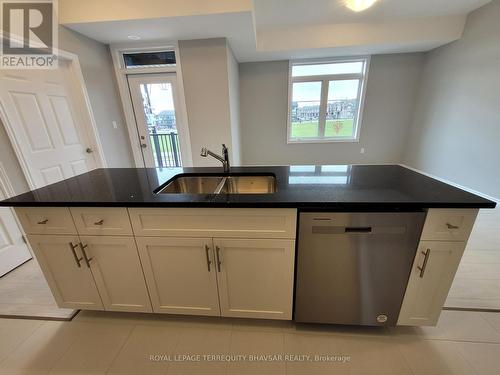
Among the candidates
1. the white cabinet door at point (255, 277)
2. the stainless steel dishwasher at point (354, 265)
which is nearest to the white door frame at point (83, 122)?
the white cabinet door at point (255, 277)

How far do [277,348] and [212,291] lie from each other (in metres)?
0.51

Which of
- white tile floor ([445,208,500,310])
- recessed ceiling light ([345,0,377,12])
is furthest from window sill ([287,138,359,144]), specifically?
white tile floor ([445,208,500,310])

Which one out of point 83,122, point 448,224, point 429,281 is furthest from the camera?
point 83,122

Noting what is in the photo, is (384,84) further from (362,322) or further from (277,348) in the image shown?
(277,348)

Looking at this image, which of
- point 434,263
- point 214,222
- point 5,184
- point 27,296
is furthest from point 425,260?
point 5,184

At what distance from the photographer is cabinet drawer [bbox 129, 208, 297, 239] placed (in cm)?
106

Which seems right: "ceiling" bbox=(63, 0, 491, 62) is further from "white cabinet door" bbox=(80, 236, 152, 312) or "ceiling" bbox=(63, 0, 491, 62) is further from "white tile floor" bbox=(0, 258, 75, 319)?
"white tile floor" bbox=(0, 258, 75, 319)

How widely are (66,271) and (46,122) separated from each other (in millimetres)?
1860

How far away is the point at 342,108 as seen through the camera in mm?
Answer: 4699

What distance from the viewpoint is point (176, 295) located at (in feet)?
4.23

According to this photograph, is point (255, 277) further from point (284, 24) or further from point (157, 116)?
point (284, 24)

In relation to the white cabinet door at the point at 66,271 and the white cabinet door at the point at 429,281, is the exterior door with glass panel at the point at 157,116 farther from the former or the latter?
the white cabinet door at the point at 429,281

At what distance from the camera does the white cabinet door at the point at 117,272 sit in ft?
3.92

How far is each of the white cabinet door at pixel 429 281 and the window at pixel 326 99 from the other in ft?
13.8
